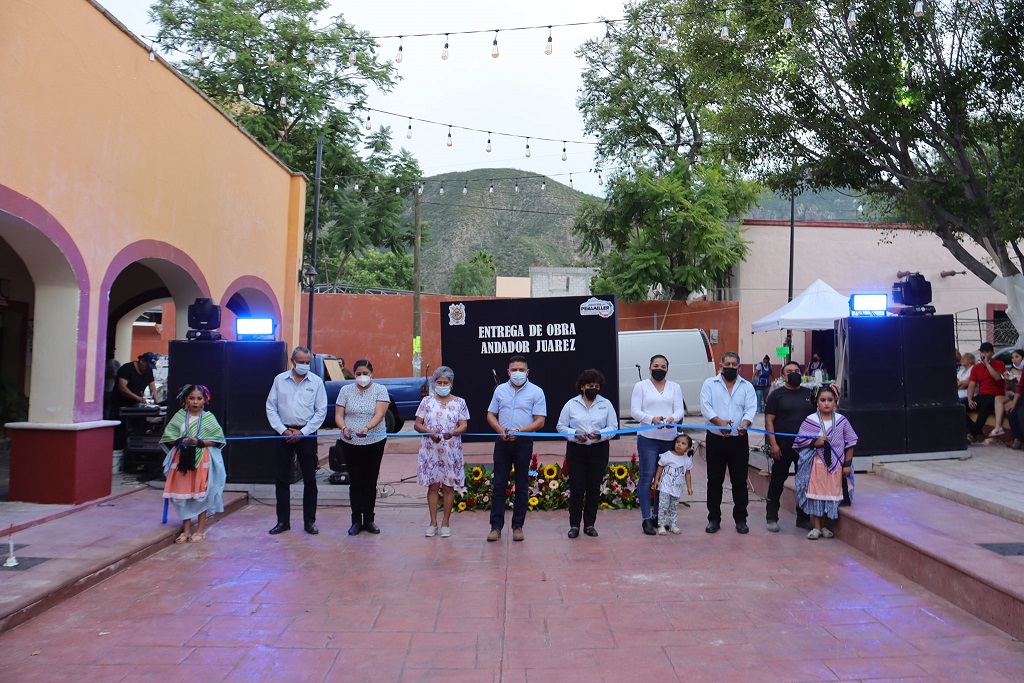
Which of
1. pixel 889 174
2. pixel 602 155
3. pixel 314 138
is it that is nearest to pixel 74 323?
pixel 889 174

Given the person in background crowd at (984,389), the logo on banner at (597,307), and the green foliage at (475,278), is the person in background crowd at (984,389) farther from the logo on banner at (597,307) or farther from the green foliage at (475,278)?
the green foliage at (475,278)

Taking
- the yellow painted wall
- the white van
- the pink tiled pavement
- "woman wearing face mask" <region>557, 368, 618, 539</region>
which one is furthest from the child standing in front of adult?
the white van

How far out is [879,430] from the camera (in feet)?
33.6

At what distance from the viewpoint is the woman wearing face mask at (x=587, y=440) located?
26.2 ft

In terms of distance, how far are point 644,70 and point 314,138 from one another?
1162cm

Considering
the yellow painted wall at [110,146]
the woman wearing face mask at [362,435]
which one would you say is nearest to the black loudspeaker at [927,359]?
the woman wearing face mask at [362,435]

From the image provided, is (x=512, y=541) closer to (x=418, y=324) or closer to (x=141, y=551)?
(x=141, y=551)

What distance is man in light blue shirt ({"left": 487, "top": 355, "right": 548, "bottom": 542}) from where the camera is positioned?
799cm

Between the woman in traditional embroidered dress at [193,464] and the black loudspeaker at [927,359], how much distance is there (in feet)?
26.1

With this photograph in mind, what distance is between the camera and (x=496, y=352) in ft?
36.2

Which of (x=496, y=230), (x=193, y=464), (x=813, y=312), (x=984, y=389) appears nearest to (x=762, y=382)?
(x=813, y=312)

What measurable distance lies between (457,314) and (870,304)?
5.21 m

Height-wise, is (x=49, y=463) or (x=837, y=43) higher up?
(x=837, y=43)

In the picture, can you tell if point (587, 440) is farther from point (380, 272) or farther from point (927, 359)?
point (380, 272)
